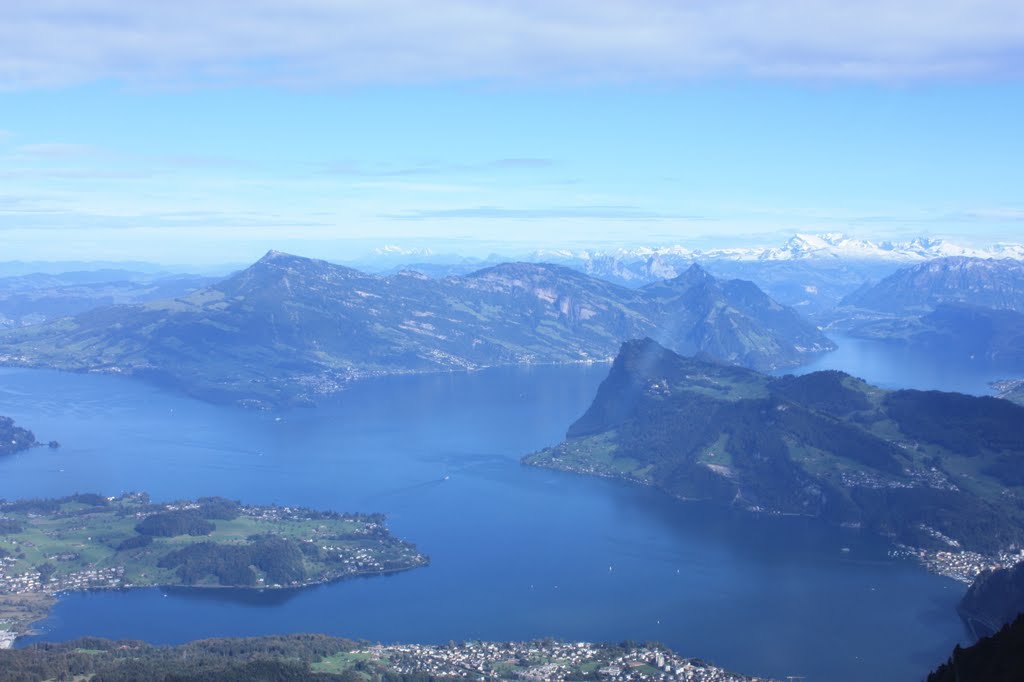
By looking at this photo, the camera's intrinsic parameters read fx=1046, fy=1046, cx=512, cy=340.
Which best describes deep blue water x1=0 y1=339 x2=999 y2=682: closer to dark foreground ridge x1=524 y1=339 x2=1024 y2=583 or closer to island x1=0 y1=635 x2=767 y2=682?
A: island x1=0 y1=635 x2=767 y2=682

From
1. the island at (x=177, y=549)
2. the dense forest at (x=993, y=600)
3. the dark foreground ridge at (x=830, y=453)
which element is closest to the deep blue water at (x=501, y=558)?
the dense forest at (x=993, y=600)

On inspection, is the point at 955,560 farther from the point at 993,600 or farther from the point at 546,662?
the point at 546,662

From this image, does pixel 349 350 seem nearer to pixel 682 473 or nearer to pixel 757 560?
pixel 682 473

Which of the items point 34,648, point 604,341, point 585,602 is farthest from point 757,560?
point 604,341

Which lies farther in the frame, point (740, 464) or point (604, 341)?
point (604, 341)

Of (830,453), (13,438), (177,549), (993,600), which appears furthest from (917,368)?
(13,438)

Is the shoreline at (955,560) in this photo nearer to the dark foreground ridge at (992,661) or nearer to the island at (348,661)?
the island at (348,661)
